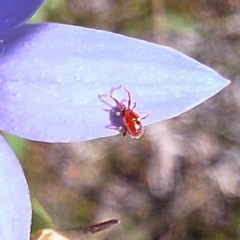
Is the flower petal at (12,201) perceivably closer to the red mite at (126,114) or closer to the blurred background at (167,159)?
the red mite at (126,114)

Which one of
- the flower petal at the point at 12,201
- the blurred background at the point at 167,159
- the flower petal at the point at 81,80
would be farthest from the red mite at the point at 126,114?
the blurred background at the point at 167,159

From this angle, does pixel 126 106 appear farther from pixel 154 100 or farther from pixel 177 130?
pixel 177 130

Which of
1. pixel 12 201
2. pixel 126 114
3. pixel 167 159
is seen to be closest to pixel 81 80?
pixel 126 114

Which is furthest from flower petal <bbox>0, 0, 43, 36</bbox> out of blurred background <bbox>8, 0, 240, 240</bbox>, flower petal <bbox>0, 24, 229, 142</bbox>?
blurred background <bbox>8, 0, 240, 240</bbox>

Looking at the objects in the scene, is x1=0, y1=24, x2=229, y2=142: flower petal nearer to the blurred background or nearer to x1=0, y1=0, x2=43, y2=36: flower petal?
x1=0, y1=0, x2=43, y2=36: flower petal

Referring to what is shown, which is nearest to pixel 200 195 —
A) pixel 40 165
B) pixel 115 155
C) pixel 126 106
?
pixel 115 155
